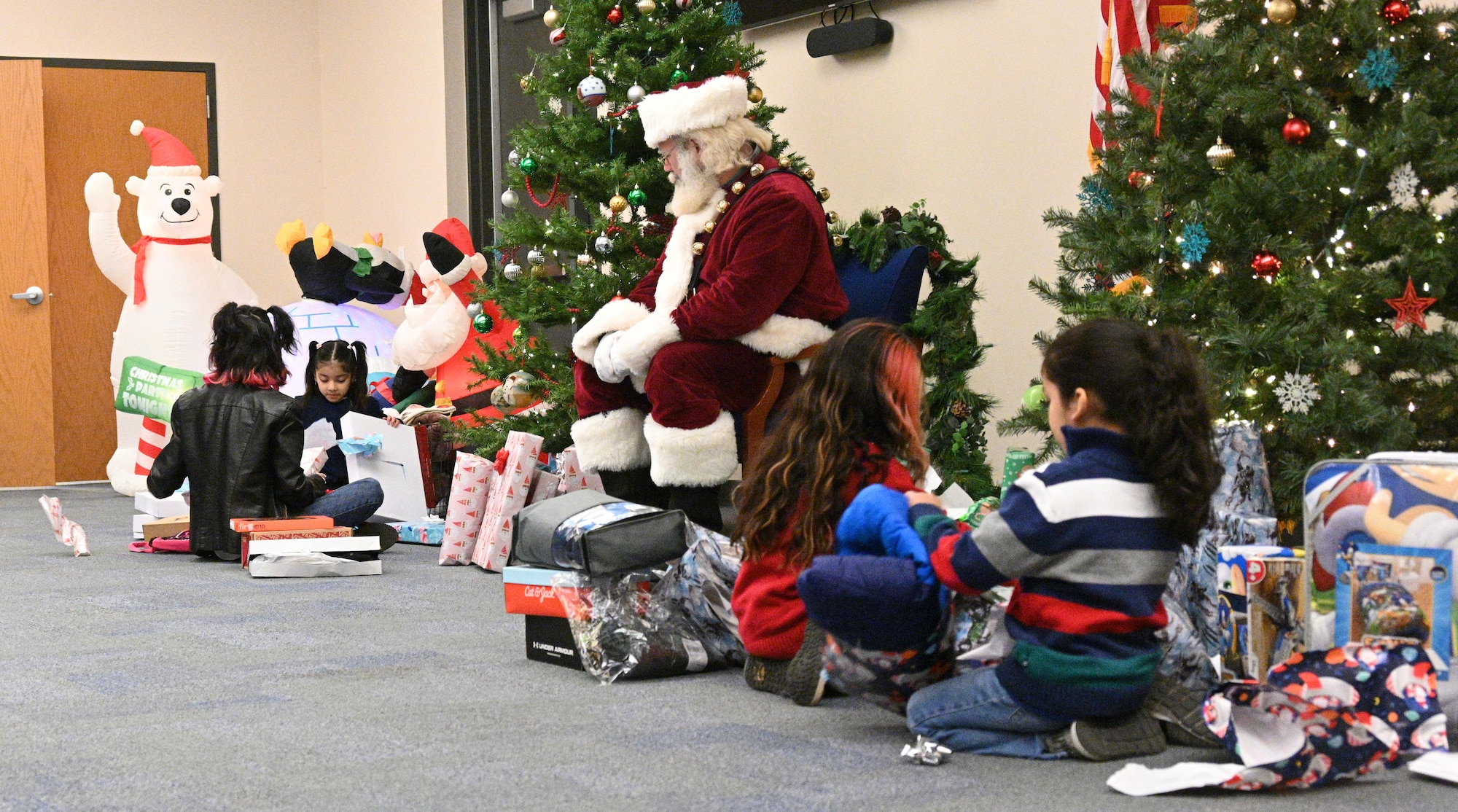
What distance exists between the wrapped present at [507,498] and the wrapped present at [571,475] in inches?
3.3

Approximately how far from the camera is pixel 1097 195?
130 inches

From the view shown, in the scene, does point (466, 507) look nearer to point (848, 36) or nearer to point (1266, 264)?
point (848, 36)

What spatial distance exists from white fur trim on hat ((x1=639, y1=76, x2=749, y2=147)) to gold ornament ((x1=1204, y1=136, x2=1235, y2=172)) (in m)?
1.43

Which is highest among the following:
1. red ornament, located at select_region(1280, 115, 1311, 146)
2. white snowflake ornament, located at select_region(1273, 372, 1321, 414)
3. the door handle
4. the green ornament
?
red ornament, located at select_region(1280, 115, 1311, 146)

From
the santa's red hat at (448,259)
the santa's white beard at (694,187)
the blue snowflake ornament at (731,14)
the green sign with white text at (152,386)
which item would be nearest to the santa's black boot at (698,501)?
the santa's white beard at (694,187)

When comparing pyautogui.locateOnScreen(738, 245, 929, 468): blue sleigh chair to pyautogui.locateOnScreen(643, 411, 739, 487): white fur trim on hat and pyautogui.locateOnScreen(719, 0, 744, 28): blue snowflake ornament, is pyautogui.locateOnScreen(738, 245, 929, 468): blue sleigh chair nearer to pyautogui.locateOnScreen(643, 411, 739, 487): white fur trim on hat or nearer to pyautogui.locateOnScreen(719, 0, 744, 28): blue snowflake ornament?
pyautogui.locateOnScreen(643, 411, 739, 487): white fur trim on hat

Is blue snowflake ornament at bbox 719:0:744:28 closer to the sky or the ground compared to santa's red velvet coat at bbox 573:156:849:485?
closer to the sky

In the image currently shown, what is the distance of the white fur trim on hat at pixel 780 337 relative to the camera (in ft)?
12.5

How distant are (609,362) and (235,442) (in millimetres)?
1237

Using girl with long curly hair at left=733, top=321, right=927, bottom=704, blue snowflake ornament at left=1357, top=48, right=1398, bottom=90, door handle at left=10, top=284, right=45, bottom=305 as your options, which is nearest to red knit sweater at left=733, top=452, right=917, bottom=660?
girl with long curly hair at left=733, top=321, right=927, bottom=704

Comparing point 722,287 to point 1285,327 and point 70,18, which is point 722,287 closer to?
point 1285,327

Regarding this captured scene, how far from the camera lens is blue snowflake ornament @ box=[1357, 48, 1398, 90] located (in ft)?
9.23

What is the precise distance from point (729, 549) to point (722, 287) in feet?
3.47

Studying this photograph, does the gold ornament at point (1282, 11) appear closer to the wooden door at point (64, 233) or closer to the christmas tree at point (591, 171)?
the christmas tree at point (591, 171)
